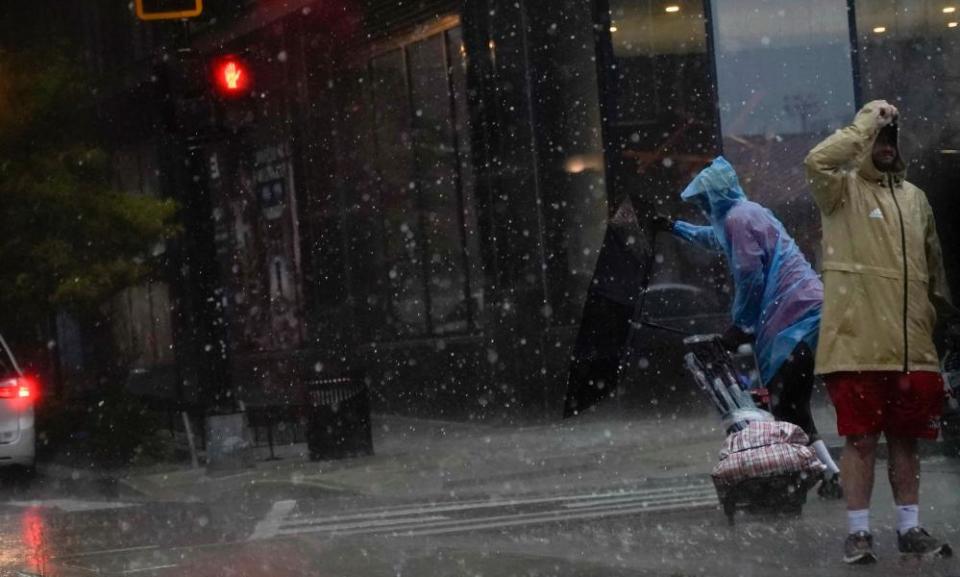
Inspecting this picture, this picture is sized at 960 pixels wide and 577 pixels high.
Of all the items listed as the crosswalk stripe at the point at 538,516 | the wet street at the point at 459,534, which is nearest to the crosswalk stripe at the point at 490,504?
the wet street at the point at 459,534

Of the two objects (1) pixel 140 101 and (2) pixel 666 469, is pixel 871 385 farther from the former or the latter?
(1) pixel 140 101

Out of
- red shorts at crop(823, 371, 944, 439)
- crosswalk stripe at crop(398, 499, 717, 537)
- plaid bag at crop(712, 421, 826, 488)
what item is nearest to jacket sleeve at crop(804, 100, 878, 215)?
red shorts at crop(823, 371, 944, 439)

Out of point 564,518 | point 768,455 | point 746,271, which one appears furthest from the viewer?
point 564,518

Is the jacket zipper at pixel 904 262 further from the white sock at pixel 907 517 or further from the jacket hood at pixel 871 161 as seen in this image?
the white sock at pixel 907 517

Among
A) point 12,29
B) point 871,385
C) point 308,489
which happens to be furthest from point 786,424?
point 12,29

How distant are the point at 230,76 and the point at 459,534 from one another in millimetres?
5637

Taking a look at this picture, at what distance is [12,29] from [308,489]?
44.0ft

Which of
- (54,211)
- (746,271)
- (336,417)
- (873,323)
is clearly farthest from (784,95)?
(873,323)

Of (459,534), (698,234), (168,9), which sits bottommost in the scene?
(459,534)

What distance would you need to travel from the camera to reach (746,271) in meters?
8.30

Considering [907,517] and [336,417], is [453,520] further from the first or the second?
[336,417]

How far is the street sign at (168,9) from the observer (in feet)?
40.5

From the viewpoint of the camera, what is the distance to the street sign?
12.4m

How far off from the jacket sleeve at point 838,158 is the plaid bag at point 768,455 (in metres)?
1.54
